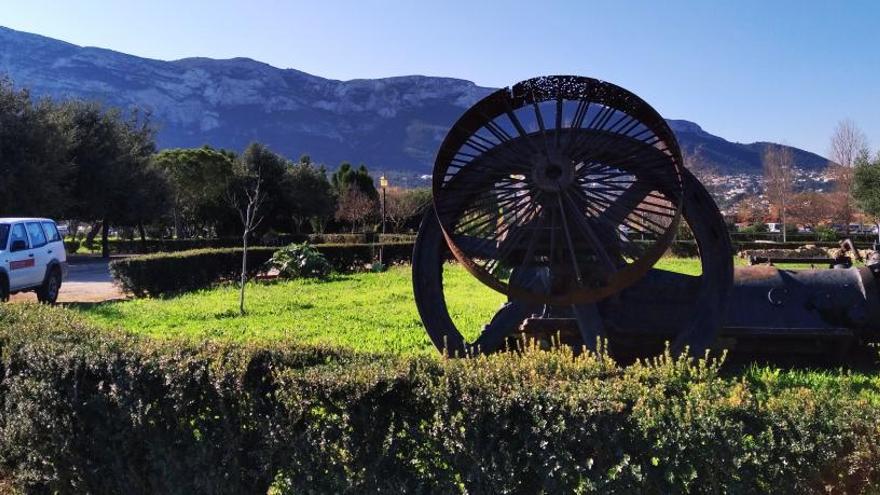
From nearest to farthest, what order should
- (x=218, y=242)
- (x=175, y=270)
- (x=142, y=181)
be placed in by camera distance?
1. (x=175, y=270)
2. (x=142, y=181)
3. (x=218, y=242)

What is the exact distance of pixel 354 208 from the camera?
53.6 meters

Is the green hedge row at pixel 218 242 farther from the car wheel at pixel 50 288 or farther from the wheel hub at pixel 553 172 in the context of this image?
the wheel hub at pixel 553 172

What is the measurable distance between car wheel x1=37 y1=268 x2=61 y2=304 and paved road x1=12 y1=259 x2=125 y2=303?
0.99 ft

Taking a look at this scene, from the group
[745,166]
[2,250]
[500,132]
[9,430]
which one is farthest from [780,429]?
[745,166]

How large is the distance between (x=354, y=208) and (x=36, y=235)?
125ft

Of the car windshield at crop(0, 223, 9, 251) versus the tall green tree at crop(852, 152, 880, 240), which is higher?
the tall green tree at crop(852, 152, 880, 240)

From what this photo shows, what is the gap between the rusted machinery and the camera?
5855 millimetres

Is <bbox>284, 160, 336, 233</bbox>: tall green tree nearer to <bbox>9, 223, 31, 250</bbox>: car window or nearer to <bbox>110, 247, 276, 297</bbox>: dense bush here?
<bbox>110, 247, 276, 297</bbox>: dense bush

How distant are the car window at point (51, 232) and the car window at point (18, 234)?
44.3 inches

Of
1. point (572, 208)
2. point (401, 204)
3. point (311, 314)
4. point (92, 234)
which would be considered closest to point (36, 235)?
point (311, 314)

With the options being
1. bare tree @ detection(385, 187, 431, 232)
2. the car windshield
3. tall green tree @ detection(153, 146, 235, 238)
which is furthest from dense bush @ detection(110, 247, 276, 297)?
bare tree @ detection(385, 187, 431, 232)

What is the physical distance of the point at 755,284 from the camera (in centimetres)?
675

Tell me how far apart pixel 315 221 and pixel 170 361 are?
55045 millimetres

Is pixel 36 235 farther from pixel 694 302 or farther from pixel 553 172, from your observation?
pixel 694 302
